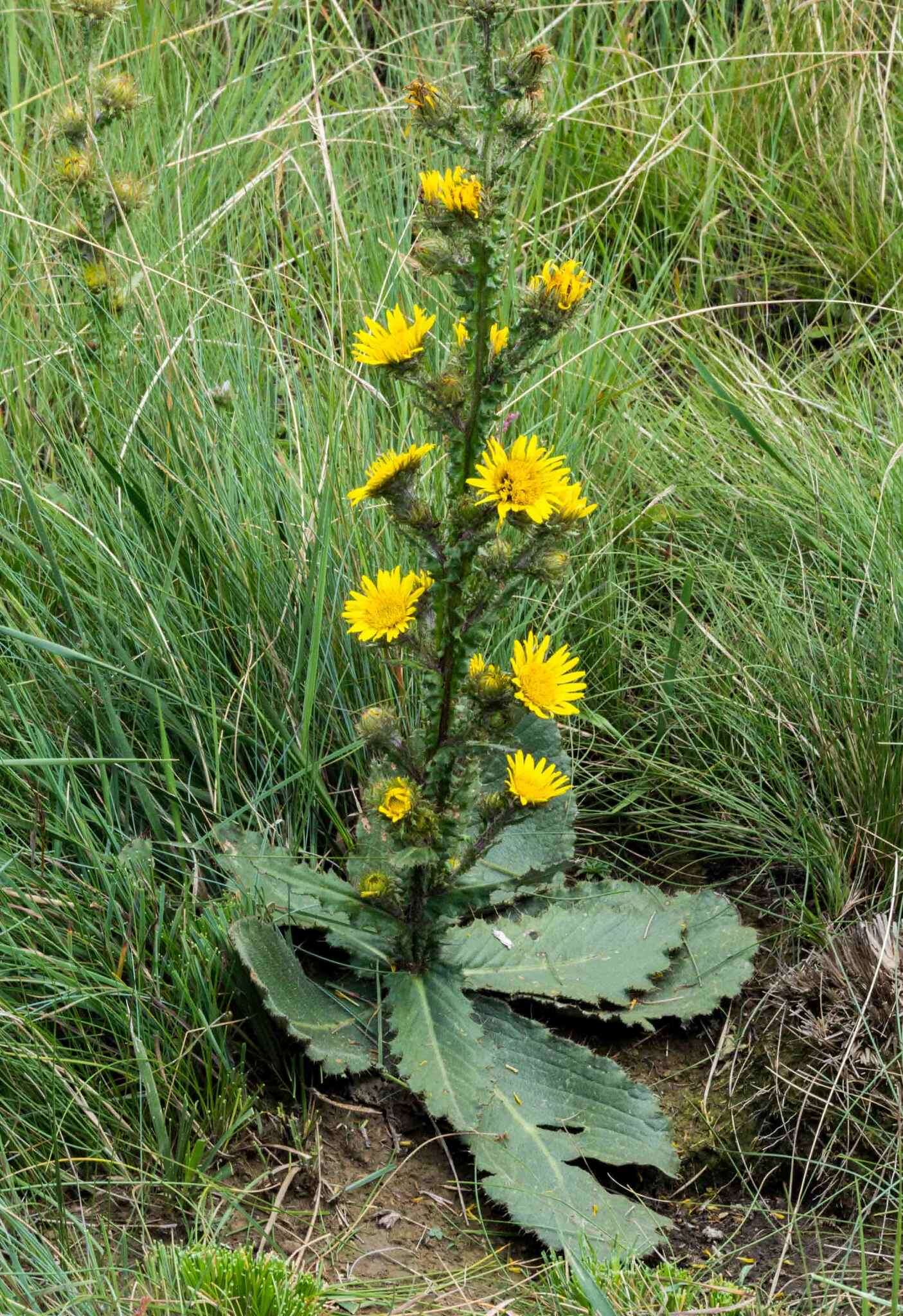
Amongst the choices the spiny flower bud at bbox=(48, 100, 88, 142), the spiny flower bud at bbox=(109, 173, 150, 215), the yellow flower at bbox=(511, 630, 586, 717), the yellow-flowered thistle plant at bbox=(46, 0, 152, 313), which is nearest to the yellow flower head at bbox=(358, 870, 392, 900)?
the yellow flower at bbox=(511, 630, 586, 717)

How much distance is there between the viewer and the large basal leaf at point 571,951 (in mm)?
2023

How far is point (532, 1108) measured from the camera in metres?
1.91

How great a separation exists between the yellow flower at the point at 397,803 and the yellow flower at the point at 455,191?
0.75 m

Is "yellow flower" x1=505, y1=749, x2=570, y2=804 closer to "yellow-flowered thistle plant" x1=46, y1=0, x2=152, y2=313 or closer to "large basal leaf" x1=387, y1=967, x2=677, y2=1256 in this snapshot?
"large basal leaf" x1=387, y1=967, x2=677, y2=1256

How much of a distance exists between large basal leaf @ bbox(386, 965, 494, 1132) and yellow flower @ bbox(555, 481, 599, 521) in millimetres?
730

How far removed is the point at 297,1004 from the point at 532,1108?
0.38 meters

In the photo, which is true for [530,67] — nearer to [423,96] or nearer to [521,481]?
[423,96]

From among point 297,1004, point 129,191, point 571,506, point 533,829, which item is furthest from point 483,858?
point 129,191

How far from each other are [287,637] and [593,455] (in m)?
0.81

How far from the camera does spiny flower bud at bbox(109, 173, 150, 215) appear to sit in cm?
249

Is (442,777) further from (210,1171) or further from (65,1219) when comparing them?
(65,1219)

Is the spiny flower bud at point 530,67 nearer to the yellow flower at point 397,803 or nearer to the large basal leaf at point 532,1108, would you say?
the yellow flower at point 397,803

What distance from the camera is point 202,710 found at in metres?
1.98

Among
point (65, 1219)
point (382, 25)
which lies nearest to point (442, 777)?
point (65, 1219)
